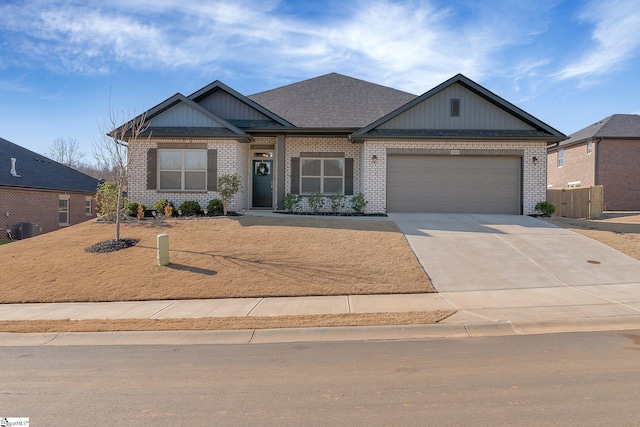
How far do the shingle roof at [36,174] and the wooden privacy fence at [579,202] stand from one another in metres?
29.7

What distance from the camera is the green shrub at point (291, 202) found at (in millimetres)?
17469

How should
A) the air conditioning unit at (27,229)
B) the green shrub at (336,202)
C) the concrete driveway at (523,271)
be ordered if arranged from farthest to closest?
the air conditioning unit at (27,229) → the green shrub at (336,202) → the concrete driveway at (523,271)

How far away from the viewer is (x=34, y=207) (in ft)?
76.6

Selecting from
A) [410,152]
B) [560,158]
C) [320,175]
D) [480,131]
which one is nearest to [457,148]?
[480,131]

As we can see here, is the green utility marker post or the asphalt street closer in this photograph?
the asphalt street

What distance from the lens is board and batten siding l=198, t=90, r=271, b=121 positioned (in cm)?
1836

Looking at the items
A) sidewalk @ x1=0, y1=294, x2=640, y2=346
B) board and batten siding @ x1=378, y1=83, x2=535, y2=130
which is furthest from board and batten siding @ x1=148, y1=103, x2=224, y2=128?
sidewalk @ x1=0, y1=294, x2=640, y2=346

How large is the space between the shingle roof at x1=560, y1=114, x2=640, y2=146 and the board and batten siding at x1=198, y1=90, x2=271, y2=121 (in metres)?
23.2

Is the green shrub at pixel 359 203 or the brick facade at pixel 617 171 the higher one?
the brick facade at pixel 617 171

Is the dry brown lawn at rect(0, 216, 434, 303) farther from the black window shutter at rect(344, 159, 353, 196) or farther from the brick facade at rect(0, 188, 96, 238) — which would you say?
the brick facade at rect(0, 188, 96, 238)

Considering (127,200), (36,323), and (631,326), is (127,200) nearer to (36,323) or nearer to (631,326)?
(36,323)

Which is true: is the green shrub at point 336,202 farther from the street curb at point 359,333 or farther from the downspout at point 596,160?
the downspout at point 596,160

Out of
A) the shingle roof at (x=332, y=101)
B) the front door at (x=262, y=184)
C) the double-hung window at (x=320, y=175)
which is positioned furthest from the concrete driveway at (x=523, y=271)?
the front door at (x=262, y=184)

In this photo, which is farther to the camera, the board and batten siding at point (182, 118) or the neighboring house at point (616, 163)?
the neighboring house at point (616, 163)
